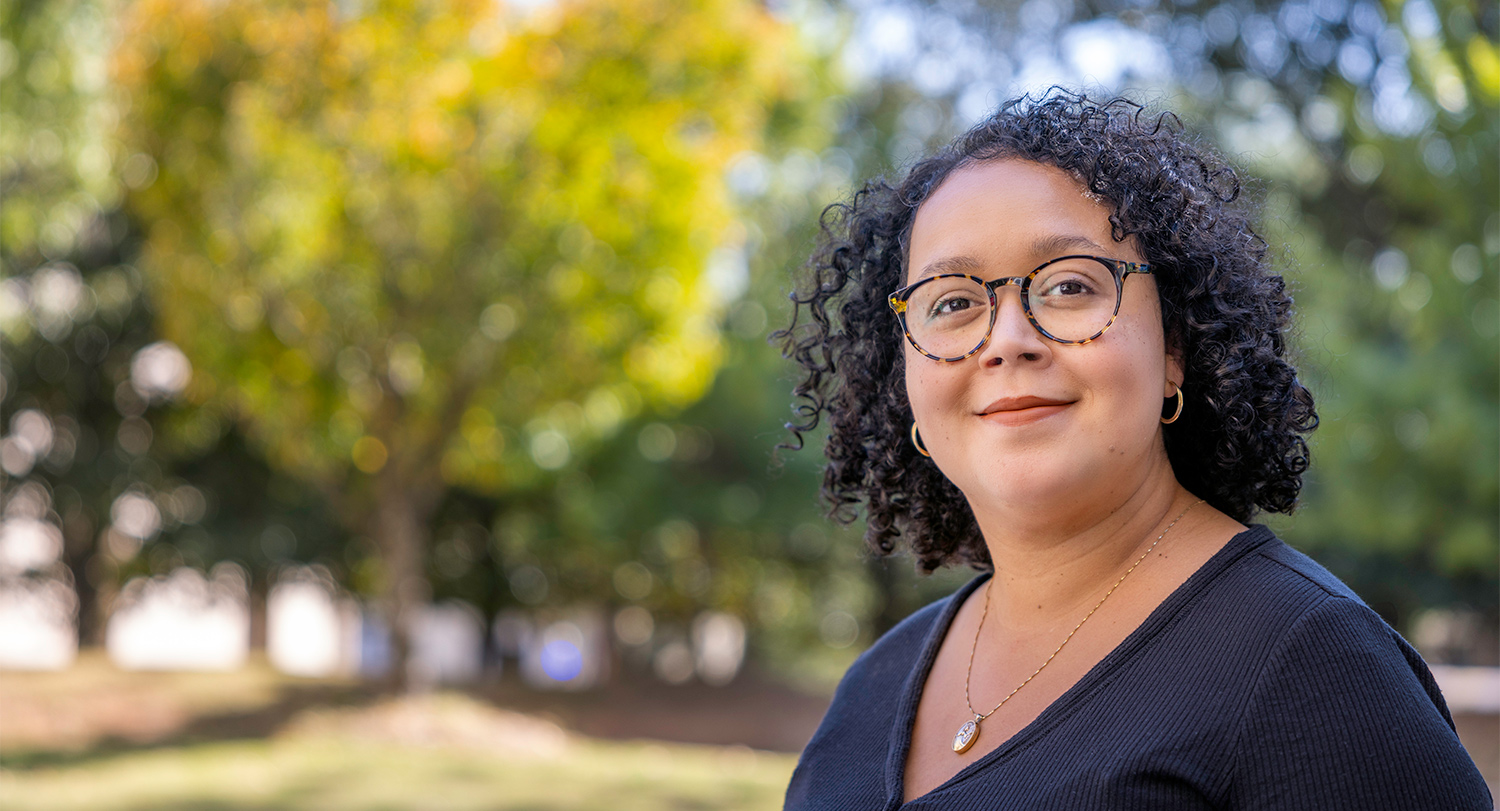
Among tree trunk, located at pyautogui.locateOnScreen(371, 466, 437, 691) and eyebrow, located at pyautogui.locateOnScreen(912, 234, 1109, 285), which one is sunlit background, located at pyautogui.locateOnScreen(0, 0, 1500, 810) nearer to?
tree trunk, located at pyautogui.locateOnScreen(371, 466, 437, 691)

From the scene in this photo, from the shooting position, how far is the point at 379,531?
A: 41.2 feet

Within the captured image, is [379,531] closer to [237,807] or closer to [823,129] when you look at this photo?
[237,807]

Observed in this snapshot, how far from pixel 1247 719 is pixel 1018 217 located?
0.65 meters

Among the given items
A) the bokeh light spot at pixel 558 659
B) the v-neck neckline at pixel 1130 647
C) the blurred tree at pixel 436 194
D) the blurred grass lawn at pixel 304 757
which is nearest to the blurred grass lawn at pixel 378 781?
the blurred grass lawn at pixel 304 757

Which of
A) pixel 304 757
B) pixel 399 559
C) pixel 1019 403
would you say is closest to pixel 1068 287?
pixel 1019 403

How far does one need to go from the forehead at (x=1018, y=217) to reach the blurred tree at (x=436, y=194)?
29.7 ft

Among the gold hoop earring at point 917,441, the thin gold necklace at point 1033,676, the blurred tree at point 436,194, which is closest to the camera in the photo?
the thin gold necklace at point 1033,676

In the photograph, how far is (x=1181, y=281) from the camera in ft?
5.25

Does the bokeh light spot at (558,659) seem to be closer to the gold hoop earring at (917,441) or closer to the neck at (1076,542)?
the gold hoop earring at (917,441)

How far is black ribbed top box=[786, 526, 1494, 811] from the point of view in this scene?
1.19 metres

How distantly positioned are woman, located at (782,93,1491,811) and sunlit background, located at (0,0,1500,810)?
4.12 meters

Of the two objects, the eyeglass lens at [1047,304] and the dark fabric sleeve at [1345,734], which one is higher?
the eyeglass lens at [1047,304]

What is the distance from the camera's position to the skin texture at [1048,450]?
4.86 feet

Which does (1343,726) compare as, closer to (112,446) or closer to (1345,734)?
(1345,734)
